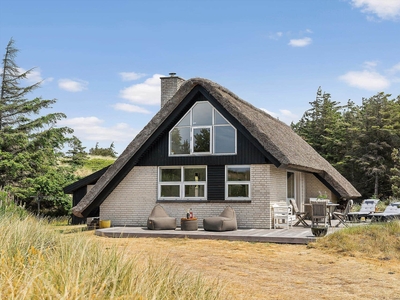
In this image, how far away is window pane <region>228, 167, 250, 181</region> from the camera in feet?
52.6

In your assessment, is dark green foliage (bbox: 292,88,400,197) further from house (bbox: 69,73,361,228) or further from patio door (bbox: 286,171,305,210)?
house (bbox: 69,73,361,228)

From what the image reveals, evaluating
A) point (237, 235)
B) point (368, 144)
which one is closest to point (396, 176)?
point (368, 144)

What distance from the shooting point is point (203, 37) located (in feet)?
46.0

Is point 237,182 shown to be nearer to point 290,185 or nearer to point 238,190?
point 238,190

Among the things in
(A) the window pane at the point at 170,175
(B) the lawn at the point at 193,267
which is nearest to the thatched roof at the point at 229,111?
(A) the window pane at the point at 170,175

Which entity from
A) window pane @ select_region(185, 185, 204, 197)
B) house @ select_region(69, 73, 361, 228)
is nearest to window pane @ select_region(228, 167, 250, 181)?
house @ select_region(69, 73, 361, 228)

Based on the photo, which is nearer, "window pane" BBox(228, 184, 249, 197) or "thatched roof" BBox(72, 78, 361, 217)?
"thatched roof" BBox(72, 78, 361, 217)

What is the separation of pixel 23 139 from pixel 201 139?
15.4m

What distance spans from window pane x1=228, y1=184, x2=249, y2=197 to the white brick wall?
0.86ft

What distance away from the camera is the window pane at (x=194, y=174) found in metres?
16.6

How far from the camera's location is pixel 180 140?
17000mm

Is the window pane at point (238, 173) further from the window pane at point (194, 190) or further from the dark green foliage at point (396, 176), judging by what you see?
the dark green foliage at point (396, 176)

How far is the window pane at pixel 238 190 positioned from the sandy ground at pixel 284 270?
3.32 meters

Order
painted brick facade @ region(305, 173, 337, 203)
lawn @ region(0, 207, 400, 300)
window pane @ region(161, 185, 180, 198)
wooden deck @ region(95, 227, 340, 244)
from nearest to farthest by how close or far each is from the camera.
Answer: lawn @ region(0, 207, 400, 300), wooden deck @ region(95, 227, 340, 244), window pane @ region(161, 185, 180, 198), painted brick facade @ region(305, 173, 337, 203)
